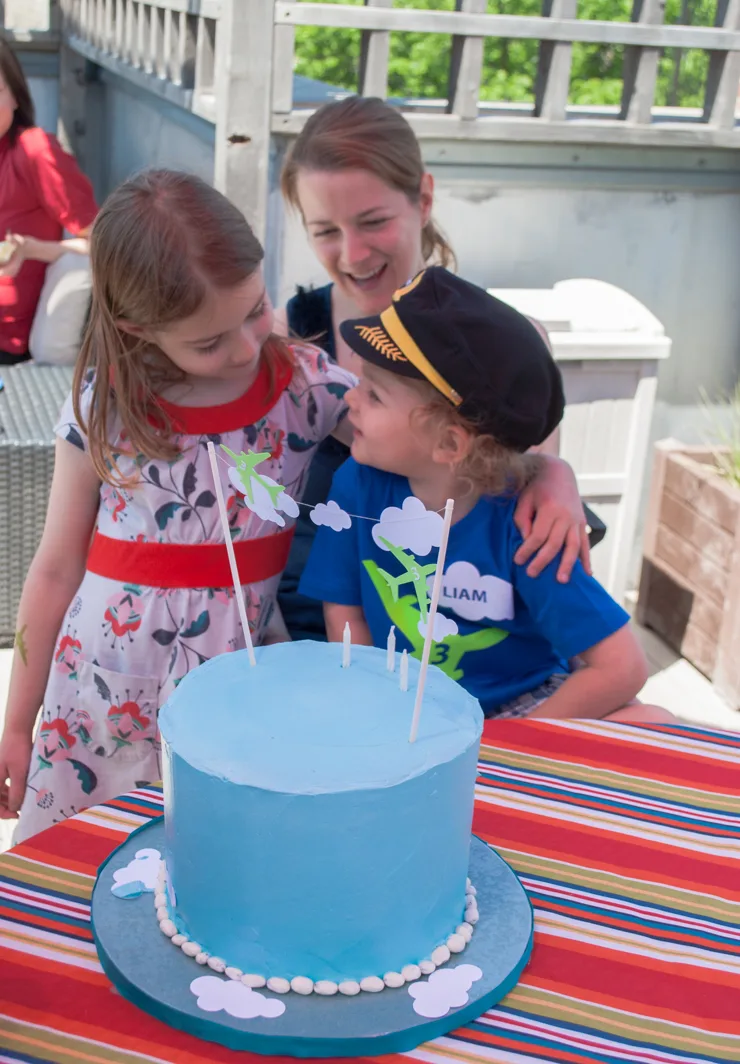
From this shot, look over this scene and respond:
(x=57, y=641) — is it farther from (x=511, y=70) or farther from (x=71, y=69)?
(x=511, y=70)

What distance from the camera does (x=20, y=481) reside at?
10.4 ft

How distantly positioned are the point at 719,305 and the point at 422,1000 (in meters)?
3.25

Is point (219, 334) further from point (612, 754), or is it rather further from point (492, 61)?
point (492, 61)

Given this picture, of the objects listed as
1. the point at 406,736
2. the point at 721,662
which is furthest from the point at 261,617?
the point at 721,662

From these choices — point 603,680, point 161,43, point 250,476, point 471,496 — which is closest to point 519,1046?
point 250,476

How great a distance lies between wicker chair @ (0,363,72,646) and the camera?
3.14 metres

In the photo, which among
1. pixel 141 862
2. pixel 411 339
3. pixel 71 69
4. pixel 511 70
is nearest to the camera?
pixel 141 862

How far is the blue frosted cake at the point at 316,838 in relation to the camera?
2.94ft

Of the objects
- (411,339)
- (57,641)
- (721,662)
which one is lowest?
(721,662)

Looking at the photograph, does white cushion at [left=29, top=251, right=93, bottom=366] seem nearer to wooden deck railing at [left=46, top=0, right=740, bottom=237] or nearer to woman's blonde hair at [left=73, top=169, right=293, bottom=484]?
wooden deck railing at [left=46, top=0, right=740, bottom=237]

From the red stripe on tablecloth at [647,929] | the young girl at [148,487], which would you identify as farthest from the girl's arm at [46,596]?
the red stripe on tablecloth at [647,929]

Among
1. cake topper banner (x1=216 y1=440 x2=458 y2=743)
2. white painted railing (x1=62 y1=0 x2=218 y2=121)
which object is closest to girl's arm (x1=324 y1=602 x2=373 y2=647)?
cake topper banner (x1=216 y1=440 x2=458 y2=743)

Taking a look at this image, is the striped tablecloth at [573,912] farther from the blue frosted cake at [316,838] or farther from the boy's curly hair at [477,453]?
the boy's curly hair at [477,453]

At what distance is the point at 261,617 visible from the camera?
1744 mm
